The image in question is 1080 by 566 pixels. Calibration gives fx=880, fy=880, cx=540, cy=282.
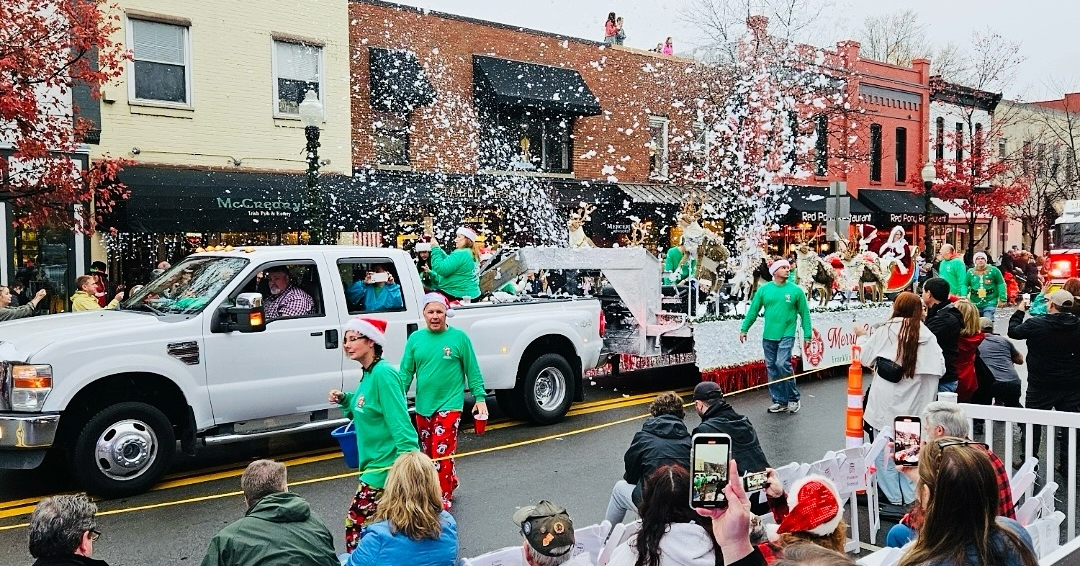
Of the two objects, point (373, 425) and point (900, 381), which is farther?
point (900, 381)

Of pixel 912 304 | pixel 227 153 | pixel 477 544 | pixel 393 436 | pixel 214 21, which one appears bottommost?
pixel 477 544

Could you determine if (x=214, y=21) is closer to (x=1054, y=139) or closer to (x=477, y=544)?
(x=477, y=544)

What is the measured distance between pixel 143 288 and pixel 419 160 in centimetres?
1281

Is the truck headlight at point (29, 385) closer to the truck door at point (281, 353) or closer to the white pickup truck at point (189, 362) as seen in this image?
the white pickup truck at point (189, 362)

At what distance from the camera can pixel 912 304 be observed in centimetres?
682

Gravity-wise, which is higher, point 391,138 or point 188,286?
point 391,138

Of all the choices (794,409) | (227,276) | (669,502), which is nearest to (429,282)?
(227,276)

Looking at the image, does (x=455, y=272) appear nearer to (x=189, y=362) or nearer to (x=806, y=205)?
(x=189, y=362)

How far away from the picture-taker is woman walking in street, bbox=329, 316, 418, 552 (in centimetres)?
522

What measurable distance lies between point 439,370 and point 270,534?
3.30 meters

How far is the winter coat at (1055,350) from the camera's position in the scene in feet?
25.7

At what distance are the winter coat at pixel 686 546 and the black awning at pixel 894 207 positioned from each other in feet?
103

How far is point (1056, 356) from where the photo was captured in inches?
310

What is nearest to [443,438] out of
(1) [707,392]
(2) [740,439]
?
(1) [707,392]
